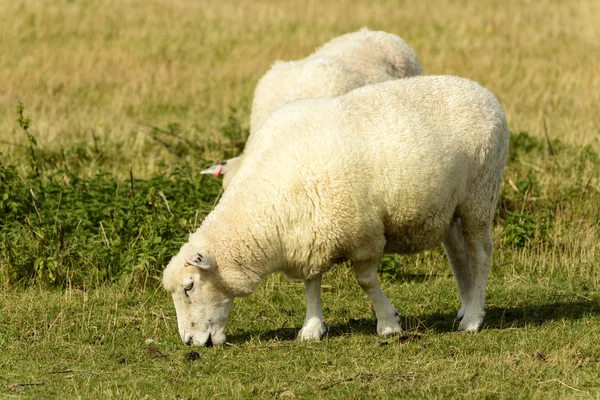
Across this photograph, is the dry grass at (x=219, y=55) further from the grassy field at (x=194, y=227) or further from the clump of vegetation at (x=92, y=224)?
the clump of vegetation at (x=92, y=224)

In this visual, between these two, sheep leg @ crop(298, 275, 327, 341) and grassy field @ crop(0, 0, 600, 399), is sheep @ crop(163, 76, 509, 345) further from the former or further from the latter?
grassy field @ crop(0, 0, 600, 399)

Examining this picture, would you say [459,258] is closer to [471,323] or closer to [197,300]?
[471,323]

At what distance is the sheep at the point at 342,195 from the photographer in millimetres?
6227

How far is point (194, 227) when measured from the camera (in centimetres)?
830

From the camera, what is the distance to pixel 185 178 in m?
9.52

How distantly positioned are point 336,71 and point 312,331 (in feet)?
11.2

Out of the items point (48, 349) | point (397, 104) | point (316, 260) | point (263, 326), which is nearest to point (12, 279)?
point (48, 349)

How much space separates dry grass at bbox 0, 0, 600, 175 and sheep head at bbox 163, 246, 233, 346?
4.42 m

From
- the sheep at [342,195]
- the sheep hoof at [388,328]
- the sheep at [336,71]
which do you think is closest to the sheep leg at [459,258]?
the sheep at [342,195]

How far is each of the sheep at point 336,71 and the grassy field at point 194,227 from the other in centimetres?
91

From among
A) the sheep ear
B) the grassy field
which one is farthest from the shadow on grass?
the sheep ear

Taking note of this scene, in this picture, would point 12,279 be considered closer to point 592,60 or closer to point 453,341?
point 453,341

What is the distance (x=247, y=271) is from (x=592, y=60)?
35.7 ft

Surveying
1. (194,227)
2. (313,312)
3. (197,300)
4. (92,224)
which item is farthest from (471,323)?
(92,224)
